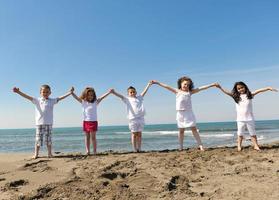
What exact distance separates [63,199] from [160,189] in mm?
1530

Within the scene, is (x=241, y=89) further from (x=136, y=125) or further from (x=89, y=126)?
(x=89, y=126)

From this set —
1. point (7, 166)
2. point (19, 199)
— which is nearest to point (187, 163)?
point (19, 199)

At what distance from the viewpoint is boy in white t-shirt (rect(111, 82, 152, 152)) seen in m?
9.29

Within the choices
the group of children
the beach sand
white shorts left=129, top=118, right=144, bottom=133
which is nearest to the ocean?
white shorts left=129, top=118, right=144, bottom=133

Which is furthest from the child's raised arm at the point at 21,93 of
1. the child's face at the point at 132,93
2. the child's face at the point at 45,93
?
the child's face at the point at 132,93

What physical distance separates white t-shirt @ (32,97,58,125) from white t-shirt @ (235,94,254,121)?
502 cm

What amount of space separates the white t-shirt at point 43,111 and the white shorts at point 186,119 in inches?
137

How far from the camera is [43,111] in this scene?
8820 mm

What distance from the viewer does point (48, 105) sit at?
8875 mm

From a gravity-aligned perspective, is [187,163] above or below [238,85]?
below

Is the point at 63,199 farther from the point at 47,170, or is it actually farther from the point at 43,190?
the point at 47,170

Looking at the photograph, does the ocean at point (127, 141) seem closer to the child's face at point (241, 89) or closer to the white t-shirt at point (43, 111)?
the white t-shirt at point (43, 111)

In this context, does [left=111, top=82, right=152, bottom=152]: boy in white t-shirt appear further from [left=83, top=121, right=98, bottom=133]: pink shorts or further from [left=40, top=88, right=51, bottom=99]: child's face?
[left=40, top=88, right=51, bottom=99]: child's face

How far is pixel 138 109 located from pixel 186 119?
141 centimetres
